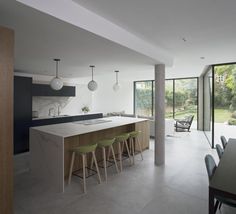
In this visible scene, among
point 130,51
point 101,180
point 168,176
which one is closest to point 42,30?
point 130,51

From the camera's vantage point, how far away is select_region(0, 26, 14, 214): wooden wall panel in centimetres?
159

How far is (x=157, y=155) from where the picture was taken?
400cm

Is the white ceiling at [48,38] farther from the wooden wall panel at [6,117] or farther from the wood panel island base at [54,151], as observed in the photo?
the wood panel island base at [54,151]

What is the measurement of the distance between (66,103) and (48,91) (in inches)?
42.6

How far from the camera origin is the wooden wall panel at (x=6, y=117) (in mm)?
1589

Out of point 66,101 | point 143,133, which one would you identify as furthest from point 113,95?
point 143,133

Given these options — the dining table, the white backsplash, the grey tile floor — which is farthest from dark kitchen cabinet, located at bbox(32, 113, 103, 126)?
the dining table

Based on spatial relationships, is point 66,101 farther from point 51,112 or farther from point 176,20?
point 176,20

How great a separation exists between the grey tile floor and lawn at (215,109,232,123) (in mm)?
1832

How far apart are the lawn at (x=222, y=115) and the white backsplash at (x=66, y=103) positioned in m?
4.93

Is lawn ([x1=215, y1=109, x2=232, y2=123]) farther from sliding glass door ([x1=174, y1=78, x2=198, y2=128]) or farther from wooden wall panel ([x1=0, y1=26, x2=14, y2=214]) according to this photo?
wooden wall panel ([x1=0, y1=26, x2=14, y2=214])

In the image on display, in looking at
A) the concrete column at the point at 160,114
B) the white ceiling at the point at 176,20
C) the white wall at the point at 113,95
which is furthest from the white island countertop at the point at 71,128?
the white wall at the point at 113,95

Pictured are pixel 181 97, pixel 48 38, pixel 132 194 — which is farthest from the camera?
pixel 181 97

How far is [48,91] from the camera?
594 cm
